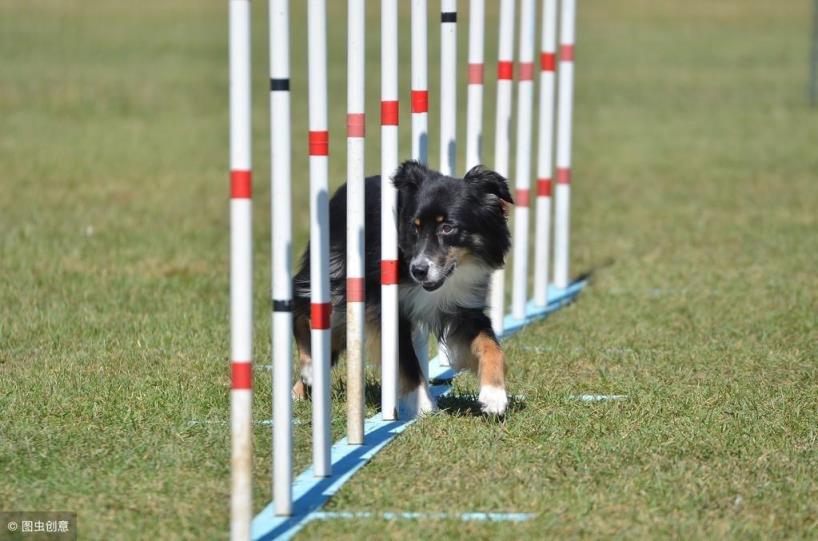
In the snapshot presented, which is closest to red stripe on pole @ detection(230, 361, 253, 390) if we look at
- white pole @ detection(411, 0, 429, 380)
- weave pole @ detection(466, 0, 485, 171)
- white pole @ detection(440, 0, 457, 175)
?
white pole @ detection(411, 0, 429, 380)

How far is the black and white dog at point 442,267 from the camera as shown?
6566mm

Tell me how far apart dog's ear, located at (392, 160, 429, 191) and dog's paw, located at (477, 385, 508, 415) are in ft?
3.43

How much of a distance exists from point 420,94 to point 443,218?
2.03 ft

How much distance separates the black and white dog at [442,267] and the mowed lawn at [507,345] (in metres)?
0.29

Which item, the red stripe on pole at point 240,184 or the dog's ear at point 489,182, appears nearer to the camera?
the red stripe on pole at point 240,184

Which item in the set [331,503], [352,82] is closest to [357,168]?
[352,82]

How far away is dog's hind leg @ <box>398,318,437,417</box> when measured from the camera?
6566 millimetres

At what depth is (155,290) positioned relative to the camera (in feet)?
31.7

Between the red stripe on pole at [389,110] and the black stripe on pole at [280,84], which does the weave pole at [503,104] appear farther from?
the black stripe on pole at [280,84]

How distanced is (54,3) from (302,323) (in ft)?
119

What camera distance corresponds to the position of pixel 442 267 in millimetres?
6551

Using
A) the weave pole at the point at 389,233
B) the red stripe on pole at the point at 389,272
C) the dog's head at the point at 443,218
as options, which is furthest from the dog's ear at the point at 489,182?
the red stripe on pole at the point at 389,272

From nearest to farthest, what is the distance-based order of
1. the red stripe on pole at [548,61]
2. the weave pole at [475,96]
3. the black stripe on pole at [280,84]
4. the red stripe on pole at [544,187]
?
the black stripe on pole at [280,84] < the weave pole at [475,96] < the red stripe on pole at [548,61] < the red stripe on pole at [544,187]

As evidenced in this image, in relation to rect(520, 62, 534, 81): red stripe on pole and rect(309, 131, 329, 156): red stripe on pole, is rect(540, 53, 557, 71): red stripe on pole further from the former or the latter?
rect(309, 131, 329, 156): red stripe on pole
